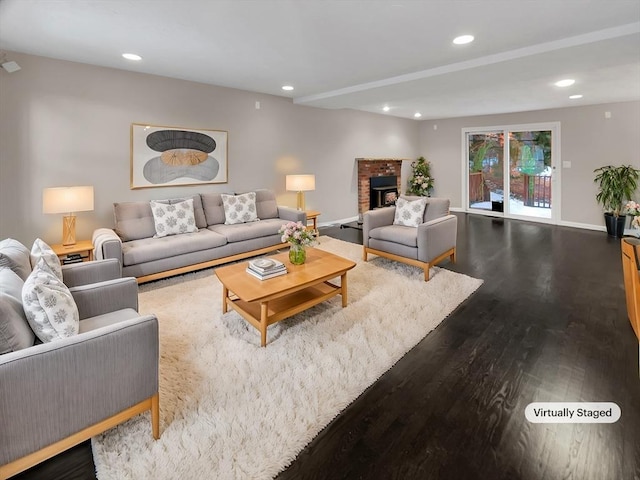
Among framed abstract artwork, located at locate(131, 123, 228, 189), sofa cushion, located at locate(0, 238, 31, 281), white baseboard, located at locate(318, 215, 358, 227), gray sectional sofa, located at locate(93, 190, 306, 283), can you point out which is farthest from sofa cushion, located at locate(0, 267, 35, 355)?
white baseboard, located at locate(318, 215, 358, 227)

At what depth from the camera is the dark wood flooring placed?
61.3 inches

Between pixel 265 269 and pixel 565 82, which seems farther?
pixel 565 82

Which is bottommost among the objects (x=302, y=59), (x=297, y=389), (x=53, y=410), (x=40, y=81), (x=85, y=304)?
(x=297, y=389)

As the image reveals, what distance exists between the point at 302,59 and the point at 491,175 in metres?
6.16

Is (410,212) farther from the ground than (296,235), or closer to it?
farther from the ground

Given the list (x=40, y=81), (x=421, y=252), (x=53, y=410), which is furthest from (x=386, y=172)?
(x=53, y=410)

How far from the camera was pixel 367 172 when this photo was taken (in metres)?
7.53

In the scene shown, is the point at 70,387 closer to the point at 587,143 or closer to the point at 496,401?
the point at 496,401

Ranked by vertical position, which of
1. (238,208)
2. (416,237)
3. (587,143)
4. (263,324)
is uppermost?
(587,143)

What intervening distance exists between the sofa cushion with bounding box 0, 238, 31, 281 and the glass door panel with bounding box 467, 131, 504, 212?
8.39 meters

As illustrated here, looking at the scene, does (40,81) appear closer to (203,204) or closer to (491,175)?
(203,204)

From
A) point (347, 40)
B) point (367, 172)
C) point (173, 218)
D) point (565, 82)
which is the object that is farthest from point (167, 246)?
point (565, 82)

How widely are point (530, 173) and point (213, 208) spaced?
6.67m

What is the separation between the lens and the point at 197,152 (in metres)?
4.84
